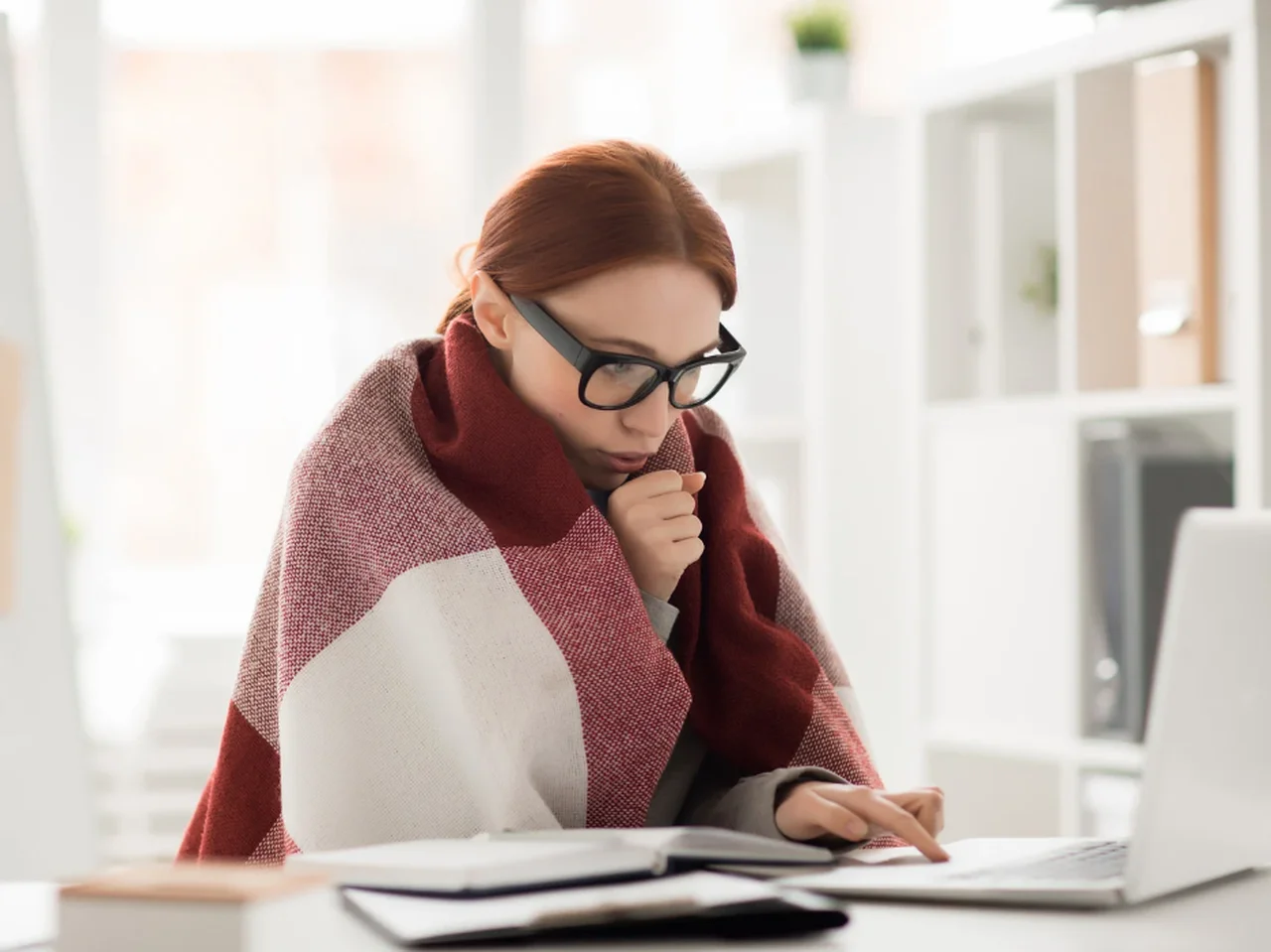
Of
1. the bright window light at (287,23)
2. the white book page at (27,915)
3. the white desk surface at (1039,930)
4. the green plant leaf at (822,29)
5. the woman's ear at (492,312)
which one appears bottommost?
the white book page at (27,915)

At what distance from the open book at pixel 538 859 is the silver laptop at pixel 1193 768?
53 mm

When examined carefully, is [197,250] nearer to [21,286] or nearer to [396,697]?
[21,286]

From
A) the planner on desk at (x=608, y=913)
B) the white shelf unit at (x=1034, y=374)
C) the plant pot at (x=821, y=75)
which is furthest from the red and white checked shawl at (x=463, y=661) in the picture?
the plant pot at (x=821, y=75)

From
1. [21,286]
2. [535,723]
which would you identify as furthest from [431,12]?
[535,723]

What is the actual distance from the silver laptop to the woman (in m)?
0.15

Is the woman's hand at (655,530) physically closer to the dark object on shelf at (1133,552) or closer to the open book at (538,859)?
the open book at (538,859)

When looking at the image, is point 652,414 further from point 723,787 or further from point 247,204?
point 247,204

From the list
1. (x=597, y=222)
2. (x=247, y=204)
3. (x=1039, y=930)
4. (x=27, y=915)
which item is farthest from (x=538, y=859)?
(x=247, y=204)

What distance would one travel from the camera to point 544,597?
112cm

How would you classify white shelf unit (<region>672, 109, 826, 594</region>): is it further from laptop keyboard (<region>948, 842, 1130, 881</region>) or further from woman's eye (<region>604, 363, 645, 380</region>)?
laptop keyboard (<region>948, 842, 1130, 881</region>)

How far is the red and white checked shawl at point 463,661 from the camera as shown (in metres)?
1.09

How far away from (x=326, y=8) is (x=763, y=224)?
107 cm

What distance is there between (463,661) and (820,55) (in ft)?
6.20

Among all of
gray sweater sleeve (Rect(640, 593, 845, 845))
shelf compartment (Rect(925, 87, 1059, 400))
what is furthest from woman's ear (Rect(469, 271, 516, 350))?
shelf compartment (Rect(925, 87, 1059, 400))
